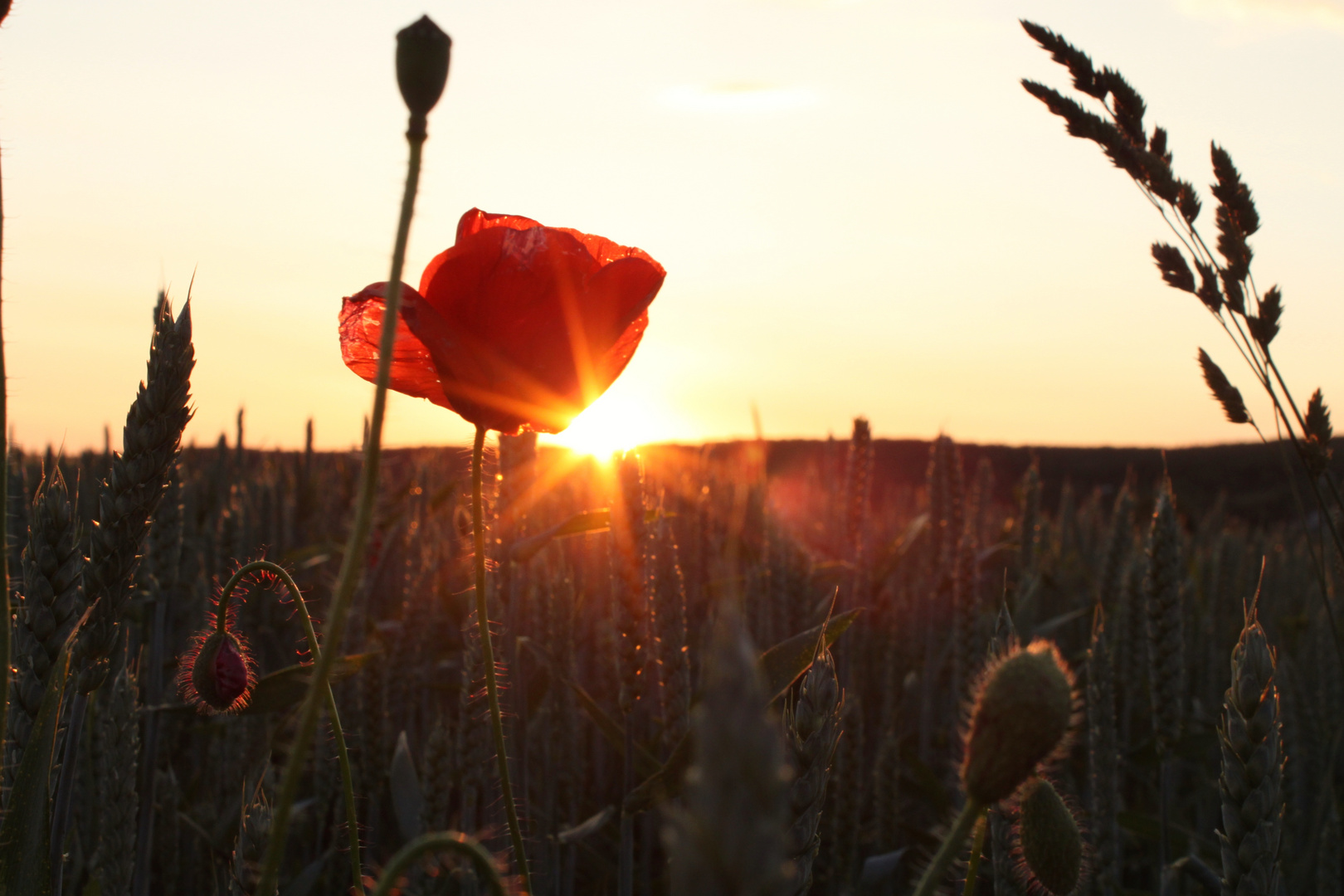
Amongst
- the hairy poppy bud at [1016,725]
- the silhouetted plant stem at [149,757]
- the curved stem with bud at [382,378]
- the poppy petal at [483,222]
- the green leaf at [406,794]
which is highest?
the poppy petal at [483,222]

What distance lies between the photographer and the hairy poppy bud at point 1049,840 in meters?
0.78

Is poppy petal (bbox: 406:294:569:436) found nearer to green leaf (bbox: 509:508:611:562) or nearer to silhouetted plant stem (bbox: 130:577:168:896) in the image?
green leaf (bbox: 509:508:611:562)

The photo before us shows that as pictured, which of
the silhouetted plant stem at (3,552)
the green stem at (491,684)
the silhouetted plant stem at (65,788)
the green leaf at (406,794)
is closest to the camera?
the silhouetted plant stem at (3,552)

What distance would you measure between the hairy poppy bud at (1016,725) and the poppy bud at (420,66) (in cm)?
48

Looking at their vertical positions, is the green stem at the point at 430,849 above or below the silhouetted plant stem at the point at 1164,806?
above

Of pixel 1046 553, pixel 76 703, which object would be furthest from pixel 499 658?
pixel 1046 553

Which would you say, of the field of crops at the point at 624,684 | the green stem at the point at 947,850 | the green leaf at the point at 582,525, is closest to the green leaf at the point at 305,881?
the field of crops at the point at 624,684

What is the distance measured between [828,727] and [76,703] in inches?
36.2

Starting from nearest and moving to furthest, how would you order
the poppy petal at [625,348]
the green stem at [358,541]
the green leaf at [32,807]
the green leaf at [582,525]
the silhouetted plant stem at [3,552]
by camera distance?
the green stem at [358,541]
the silhouetted plant stem at [3,552]
the green leaf at [32,807]
the poppy petal at [625,348]
the green leaf at [582,525]

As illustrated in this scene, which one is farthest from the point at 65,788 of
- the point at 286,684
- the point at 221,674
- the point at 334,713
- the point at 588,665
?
the point at 588,665

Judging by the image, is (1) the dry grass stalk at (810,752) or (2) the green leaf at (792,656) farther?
(2) the green leaf at (792,656)

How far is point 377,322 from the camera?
3.17 ft

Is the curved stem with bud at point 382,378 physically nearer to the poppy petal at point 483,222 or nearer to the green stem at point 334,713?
the green stem at point 334,713

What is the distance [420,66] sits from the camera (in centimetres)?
52
